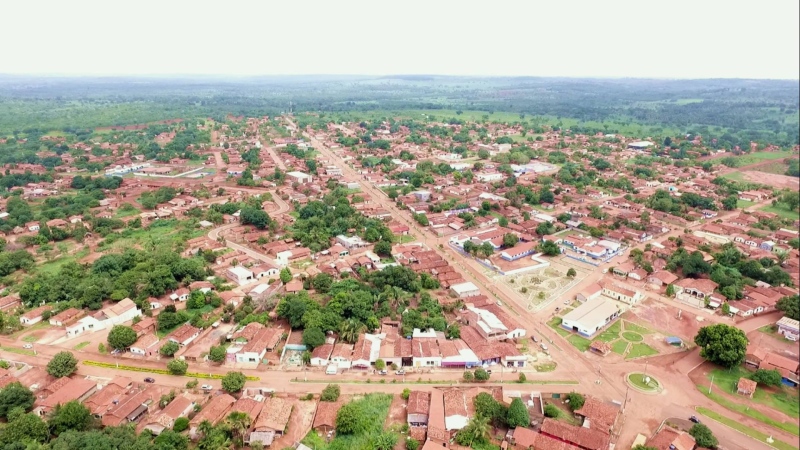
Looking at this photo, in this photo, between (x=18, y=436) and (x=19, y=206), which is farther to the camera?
(x=19, y=206)

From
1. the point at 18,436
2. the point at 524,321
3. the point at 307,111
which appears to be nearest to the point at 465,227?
the point at 524,321

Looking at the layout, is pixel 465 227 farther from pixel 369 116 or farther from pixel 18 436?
pixel 369 116

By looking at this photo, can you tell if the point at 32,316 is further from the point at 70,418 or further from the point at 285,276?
the point at 285,276

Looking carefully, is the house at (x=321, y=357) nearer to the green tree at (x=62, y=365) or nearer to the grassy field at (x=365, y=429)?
the grassy field at (x=365, y=429)

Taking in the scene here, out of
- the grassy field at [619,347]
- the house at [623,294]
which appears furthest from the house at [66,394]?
the house at [623,294]

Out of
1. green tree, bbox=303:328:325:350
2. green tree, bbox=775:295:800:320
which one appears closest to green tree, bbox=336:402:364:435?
→ green tree, bbox=303:328:325:350

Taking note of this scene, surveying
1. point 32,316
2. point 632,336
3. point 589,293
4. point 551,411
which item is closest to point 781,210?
point 589,293
